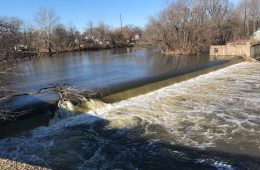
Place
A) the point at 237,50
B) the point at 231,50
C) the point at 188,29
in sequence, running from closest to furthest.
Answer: the point at 237,50
the point at 231,50
the point at 188,29

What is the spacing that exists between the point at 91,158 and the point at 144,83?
8393 millimetres

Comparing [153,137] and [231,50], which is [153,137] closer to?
[153,137]

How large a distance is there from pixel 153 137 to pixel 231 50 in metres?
23.6

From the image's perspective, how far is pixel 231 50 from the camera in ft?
101

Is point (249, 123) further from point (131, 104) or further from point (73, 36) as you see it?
point (73, 36)

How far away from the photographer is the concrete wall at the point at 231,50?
29.3 m

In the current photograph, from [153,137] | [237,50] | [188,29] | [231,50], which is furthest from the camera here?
[188,29]

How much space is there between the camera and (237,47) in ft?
99.4

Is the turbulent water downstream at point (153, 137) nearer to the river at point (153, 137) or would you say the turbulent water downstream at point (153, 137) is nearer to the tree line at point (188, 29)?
the river at point (153, 137)

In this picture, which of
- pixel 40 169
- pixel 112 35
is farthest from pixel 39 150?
pixel 112 35

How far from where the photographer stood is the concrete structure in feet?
96.2

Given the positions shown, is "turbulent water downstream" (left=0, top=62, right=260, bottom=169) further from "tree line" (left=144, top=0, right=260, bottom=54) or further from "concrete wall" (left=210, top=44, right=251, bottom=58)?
"tree line" (left=144, top=0, right=260, bottom=54)

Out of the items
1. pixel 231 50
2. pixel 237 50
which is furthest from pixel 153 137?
pixel 231 50

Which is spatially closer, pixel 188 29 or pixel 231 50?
pixel 231 50
